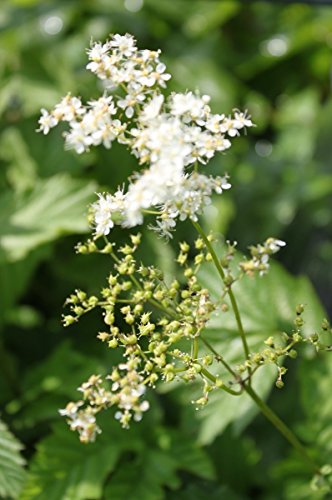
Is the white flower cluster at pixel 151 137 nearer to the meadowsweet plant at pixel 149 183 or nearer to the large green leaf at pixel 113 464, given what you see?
the meadowsweet plant at pixel 149 183

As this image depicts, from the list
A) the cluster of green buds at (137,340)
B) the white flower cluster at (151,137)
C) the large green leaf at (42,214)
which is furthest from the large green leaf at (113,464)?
the white flower cluster at (151,137)

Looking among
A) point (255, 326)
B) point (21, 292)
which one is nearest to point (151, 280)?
point (255, 326)

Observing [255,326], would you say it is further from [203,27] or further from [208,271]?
[203,27]

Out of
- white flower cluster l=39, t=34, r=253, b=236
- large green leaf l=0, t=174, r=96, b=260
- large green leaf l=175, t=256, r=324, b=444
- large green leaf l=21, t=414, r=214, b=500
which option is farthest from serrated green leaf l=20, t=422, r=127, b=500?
white flower cluster l=39, t=34, r=253, b=236

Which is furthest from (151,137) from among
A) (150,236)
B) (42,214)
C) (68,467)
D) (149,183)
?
(150,236)

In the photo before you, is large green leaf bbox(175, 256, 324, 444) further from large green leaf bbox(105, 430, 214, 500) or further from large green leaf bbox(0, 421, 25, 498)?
large green leaf bbox(0, 421, 25, 498)
